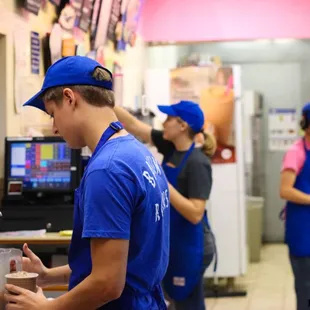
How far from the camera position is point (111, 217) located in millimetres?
1663

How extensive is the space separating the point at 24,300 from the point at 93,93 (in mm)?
569

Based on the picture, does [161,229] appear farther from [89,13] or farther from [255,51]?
[255,51]

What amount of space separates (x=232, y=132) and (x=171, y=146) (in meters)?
1.97

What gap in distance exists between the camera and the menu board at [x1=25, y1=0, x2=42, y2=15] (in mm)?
3793

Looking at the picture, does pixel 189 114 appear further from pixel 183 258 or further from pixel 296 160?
pixel 183 258

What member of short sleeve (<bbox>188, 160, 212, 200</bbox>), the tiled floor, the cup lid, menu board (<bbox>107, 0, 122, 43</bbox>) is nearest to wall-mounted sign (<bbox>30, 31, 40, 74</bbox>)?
short sleeve (<bbox>188, 160, 212, 200</bbox>)

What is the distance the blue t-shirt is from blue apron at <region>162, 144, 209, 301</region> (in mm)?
1694

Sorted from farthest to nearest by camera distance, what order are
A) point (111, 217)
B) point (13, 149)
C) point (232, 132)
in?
point (232, 132), point (13, 149), point (111, 217)

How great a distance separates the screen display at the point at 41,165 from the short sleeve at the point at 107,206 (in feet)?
6.04

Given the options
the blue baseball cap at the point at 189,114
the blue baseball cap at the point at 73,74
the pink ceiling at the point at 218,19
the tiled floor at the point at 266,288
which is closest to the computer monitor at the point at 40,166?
the blue baseball cap at the point at 189,114

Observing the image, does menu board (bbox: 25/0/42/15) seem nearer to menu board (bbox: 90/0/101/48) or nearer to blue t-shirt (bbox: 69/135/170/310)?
menu board (bbox: 90/0/101/48)

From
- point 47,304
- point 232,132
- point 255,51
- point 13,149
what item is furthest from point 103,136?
point 255,51

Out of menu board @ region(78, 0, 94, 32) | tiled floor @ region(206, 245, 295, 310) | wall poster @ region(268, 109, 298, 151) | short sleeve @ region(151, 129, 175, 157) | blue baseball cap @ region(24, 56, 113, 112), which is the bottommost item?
tiled floor @ region(206, 245, 295, 310)

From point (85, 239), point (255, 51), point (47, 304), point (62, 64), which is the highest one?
point (255, 51)
